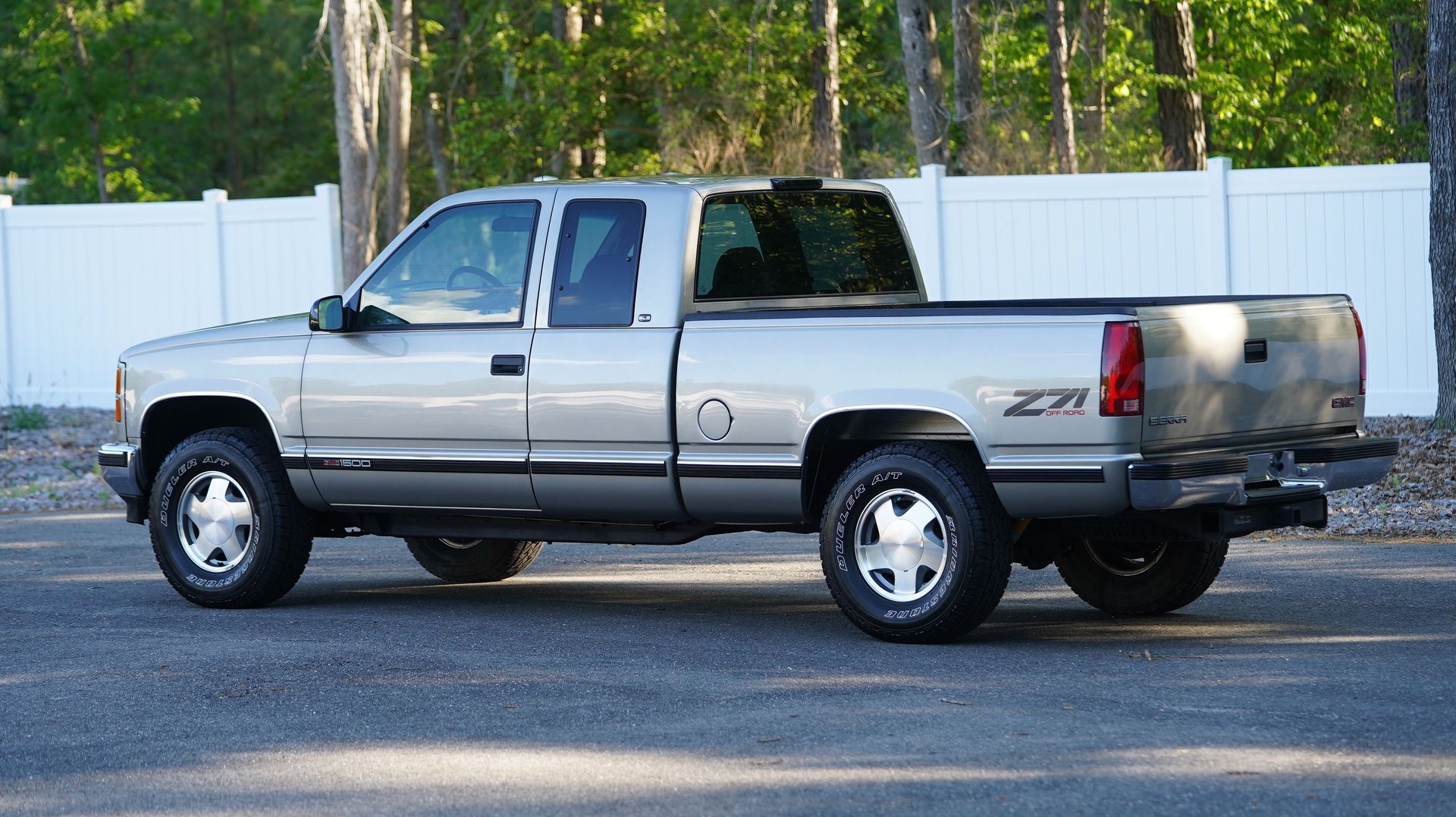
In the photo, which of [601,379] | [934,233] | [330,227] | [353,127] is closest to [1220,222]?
[934,233]

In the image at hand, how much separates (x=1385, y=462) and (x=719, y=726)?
3.26 m

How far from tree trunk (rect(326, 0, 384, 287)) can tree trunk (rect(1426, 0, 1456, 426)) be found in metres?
14.7

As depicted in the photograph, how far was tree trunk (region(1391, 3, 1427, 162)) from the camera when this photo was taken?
2084cm

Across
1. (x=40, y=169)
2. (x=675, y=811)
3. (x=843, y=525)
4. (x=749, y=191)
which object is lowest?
(x=675, y=811)

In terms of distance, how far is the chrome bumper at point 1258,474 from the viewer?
22.4 ft

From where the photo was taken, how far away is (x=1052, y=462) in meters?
6.98

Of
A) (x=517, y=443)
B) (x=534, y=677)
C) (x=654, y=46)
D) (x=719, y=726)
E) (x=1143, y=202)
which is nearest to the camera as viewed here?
(x=719, y=726)

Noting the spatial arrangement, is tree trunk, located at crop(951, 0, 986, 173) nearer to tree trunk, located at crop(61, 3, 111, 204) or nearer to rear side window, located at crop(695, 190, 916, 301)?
rear side window, located at crop(695, 190, 916, 301)

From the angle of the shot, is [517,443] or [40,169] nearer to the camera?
[517,443]

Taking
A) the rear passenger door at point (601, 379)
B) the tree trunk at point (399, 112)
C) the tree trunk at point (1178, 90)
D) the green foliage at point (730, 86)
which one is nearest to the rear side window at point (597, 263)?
the rear passenger door at point (601, 379)

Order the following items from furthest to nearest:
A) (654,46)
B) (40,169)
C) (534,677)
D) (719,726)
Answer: (40,169) → (654,46) → (534,677) → (719,726)

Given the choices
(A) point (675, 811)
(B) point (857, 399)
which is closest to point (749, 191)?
(B) point (857, 399)

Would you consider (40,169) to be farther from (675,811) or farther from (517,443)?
(675,811)

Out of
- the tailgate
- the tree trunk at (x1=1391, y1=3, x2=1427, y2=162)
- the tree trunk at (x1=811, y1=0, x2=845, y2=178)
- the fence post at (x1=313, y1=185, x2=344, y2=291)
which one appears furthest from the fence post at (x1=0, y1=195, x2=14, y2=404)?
the tailgate
